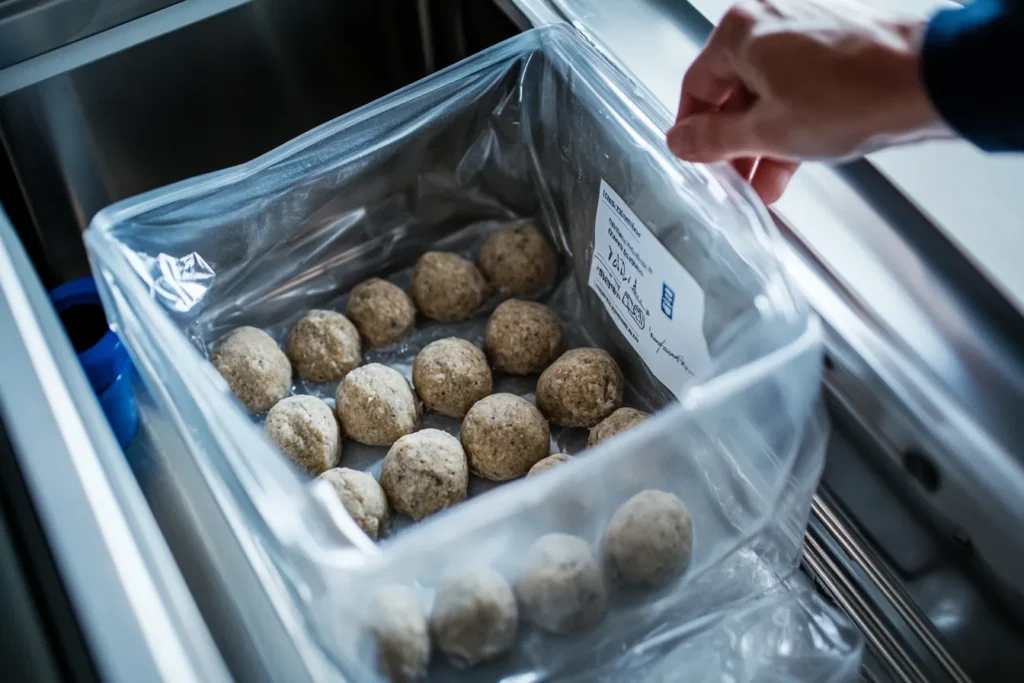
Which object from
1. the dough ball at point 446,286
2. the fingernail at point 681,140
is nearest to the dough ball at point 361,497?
the dough ball at point 446,286

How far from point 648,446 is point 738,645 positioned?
8.9 inches

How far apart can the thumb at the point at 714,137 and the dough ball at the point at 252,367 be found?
16.7 inches

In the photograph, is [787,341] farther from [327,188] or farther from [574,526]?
[327,188]

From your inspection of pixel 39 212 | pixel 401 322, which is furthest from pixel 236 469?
pixel 39 212

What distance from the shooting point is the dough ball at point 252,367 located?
0.87 m

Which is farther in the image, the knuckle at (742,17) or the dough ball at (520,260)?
the dough ball at (520,260)

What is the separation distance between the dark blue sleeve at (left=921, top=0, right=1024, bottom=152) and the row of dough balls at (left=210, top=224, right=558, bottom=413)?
0.48m

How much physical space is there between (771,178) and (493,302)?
1.18 ft

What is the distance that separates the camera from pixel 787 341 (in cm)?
63

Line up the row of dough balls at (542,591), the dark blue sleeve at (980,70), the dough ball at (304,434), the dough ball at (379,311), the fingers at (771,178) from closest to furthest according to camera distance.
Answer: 1. the dark blue sleeve at (980,70)
2. the row of dough balls at (542,591)
3. the fingers at (771,178)
4. the dough ball at (304,434)
5. the dough ball at (379,311)

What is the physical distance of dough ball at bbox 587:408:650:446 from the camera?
82 centimetres

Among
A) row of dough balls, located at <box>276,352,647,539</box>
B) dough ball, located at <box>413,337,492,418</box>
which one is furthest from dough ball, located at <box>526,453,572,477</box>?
dough ball, located at <box>413,337,492,418</box>

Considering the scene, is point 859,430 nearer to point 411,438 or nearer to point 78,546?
point 411,438

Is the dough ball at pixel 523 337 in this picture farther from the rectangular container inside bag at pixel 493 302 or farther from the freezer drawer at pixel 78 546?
the freezer drawer at pixel 78 546
